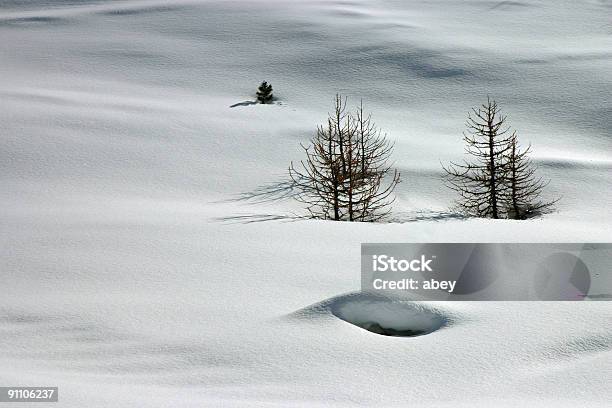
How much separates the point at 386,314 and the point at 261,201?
4.65 meters

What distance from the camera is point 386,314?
704 centimetres

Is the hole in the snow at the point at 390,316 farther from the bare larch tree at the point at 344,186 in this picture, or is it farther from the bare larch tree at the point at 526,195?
the bare larch tree at the point at 526,195

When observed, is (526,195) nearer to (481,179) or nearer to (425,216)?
(481,179)

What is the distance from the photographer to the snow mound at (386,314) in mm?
6926

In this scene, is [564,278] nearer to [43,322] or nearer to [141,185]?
[43,322]

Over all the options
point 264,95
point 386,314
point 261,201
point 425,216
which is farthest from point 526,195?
point 264,95

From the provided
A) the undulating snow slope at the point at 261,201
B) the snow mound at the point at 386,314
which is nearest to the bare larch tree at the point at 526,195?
the undulating snow slope at the point at 261,201

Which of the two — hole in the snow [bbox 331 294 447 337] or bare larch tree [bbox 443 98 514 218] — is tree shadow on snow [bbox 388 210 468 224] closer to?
bare larch tree [bbox 443 98 514 218]

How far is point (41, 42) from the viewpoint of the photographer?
76.9 feet

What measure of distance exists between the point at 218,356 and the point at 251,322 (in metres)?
0.63

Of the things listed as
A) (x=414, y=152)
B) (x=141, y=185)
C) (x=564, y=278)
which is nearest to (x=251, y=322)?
(x=564, y=278)

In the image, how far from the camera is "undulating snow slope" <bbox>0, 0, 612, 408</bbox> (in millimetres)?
5996

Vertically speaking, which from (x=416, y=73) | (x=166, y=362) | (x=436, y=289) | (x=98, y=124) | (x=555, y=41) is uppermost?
(x=555, y=41)

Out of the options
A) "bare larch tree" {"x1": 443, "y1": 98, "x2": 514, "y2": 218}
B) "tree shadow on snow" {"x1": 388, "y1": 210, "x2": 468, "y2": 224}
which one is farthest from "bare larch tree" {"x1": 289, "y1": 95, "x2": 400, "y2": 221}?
"bare larch tree" {"x1": 443, "y1": 98, "x2": 514, "y2": 218}
